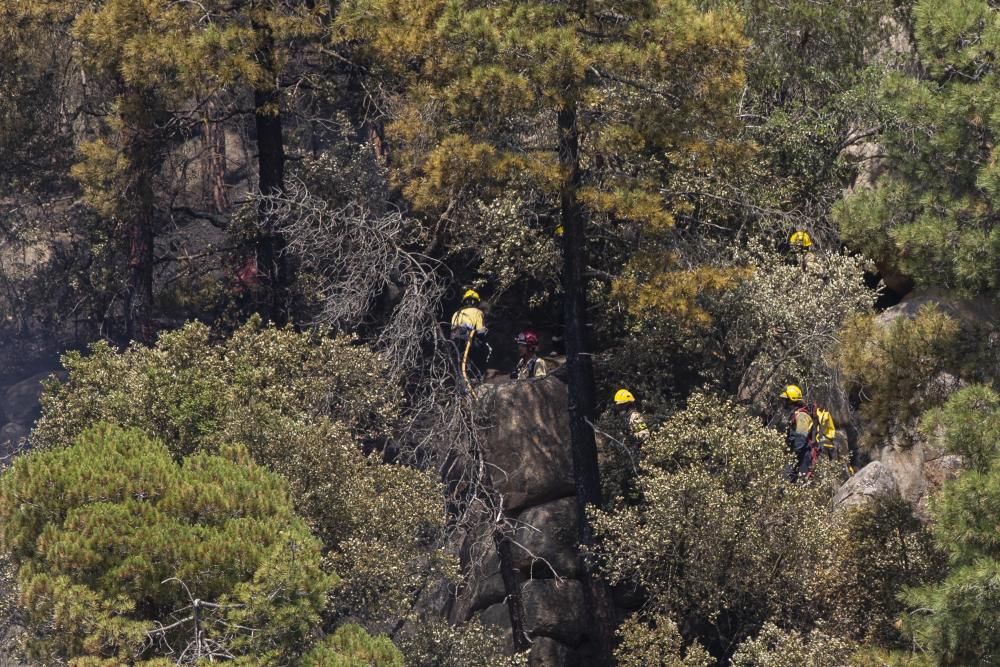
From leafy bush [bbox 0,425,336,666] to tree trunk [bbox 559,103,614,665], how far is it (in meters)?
6.81

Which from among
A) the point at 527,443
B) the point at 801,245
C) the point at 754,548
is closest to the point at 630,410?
the point at 527,443

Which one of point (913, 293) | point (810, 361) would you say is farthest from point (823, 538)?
point (913, 293)

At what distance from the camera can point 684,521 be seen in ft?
62.2

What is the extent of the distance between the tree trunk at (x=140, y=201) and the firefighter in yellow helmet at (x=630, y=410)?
9.63m

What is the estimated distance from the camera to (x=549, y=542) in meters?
22.5

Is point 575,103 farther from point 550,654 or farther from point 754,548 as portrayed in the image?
point 550,654

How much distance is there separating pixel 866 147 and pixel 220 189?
1428 centimetres

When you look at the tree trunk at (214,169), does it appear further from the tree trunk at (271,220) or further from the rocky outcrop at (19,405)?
the rocky outcrop at (19,405)

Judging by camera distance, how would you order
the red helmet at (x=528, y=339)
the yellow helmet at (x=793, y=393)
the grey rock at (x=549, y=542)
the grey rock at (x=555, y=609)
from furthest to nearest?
1. the red helmet at (x=528, y=339)
2. the grey rock at (x=549, y=542)
3. the grey rock at (x=555, y=609)
4. the yellow helmet at (x=793, y=393)

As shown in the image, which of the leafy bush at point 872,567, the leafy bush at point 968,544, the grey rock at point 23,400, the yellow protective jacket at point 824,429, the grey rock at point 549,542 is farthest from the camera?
the grey rock at point 23,400

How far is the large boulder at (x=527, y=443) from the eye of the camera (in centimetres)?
2284

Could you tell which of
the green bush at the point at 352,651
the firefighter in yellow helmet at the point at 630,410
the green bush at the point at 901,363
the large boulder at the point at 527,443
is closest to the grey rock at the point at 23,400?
the large boulder at the point at 527,443

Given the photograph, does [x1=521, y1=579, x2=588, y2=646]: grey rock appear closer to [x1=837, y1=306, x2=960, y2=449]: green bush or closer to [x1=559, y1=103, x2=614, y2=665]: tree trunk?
[x1=559, y1=103, x2=614, y2=665]: tree trunk

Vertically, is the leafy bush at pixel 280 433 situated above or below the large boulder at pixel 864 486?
above
